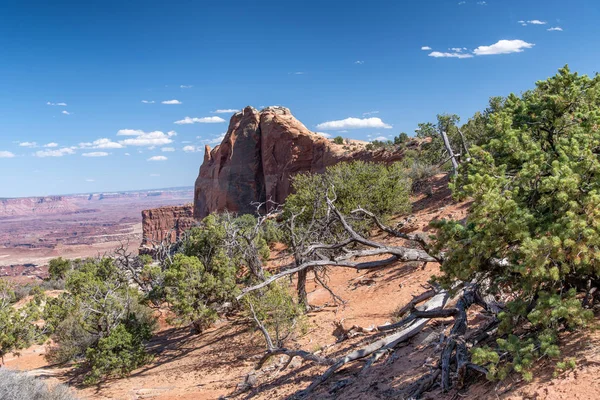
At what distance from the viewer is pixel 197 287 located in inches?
573

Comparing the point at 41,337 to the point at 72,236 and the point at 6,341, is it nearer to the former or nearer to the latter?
the point at 6,341

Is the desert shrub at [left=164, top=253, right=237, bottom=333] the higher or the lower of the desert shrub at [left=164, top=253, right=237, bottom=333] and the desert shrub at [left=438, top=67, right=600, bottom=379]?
the lower

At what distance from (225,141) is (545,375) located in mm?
59552

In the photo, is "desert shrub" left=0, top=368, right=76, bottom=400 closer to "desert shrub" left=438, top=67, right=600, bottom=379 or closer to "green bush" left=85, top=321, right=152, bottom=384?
"green bush" left=85, top=321, right=152, bottom=384

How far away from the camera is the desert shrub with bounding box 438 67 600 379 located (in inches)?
162

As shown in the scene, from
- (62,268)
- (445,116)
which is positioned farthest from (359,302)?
(62,268)

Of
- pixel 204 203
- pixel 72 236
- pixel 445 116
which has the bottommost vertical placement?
pixel 72 236

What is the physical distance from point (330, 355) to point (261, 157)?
49.7 metres

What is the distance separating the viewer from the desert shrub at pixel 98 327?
13203 millimetres

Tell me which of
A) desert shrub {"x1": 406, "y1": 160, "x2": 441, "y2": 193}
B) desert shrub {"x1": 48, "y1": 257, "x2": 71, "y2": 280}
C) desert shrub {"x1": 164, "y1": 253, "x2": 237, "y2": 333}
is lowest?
desert shrub {"x1": 48, "y1": 257, "x2": 71, "y2": 280}

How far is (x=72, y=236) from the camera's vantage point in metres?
181

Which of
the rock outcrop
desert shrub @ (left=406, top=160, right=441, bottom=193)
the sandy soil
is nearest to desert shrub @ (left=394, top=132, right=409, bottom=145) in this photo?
the rock outcrop

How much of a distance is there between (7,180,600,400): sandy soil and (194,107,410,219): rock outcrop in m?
32.6

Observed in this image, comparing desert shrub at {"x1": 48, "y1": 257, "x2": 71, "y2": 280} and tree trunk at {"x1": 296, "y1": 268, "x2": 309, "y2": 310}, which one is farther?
desert shrub at {"x1": 48, "y1": 257, "x2": 71, "y2": 280}
